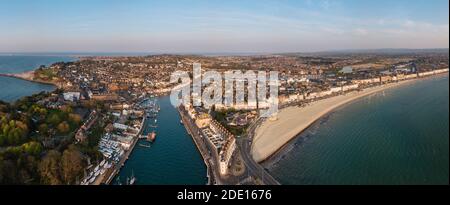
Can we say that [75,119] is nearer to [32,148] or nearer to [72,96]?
[32,148]

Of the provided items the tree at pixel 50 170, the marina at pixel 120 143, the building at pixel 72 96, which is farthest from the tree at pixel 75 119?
the building at pixel 72 96

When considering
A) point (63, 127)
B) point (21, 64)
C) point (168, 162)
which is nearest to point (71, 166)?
point (168, 162)

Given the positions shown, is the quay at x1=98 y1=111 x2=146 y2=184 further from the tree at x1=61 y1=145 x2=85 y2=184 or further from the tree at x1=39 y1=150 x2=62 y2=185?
the tree at x1=39 y1=150 x2=62 y2=185

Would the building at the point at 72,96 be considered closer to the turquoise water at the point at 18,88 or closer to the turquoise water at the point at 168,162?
the turquoise water at the point at 18,88

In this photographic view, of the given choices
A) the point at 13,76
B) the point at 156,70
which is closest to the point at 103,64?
the point at 156,70
